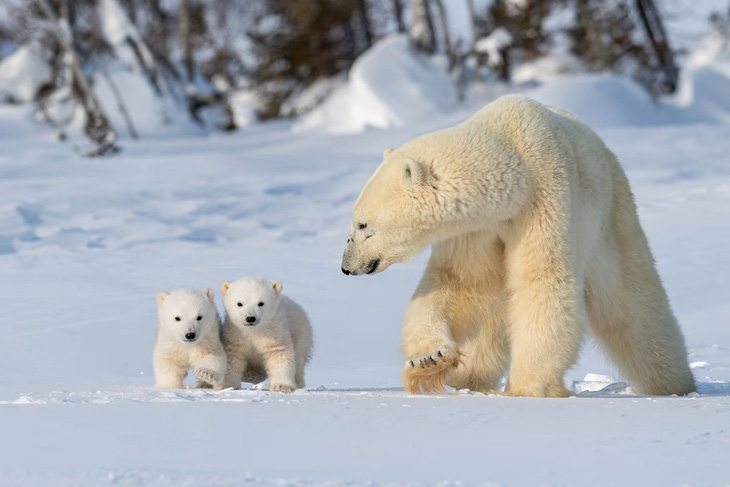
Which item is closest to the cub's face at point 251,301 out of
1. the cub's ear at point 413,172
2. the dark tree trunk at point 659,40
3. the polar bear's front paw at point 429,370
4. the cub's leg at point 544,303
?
the polar bear's front paw at point 429,370

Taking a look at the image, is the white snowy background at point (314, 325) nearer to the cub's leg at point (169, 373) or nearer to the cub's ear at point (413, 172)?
the cub's leg at point (169, 373)

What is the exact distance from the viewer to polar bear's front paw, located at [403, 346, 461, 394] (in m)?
3.54

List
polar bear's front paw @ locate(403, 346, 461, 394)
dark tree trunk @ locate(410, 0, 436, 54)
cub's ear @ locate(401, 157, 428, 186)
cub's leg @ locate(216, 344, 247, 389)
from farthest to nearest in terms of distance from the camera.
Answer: dark tree trunk @ locate(410, 0, 436, 54) → cub's leg @ locate(216, 344, 247, 389) → polar bear's front paw @ locate(403, 346, 461, 394) → cub's ear @ locate(401, 157, 428, 186)

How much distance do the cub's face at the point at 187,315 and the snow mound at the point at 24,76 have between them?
15.6 metres

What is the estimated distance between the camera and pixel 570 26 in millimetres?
21172

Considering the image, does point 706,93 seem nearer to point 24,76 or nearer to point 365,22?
point 365,22

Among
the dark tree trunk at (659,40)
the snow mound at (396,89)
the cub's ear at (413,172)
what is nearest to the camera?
the cub's ear at (413,172)

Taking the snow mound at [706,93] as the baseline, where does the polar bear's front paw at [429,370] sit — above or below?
above

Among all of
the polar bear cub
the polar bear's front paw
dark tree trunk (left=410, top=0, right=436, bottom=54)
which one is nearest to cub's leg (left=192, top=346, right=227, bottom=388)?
the polar bear cub

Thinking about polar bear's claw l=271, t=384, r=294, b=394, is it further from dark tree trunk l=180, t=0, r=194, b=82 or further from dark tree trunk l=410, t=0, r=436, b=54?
→ dark tree trunk l=180, t=0, r=194, b=82

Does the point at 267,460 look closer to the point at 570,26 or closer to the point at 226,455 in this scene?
the point at 226,455

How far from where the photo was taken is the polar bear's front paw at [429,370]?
11.6 ft

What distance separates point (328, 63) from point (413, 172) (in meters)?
17.4

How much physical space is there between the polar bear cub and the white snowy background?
25cm
